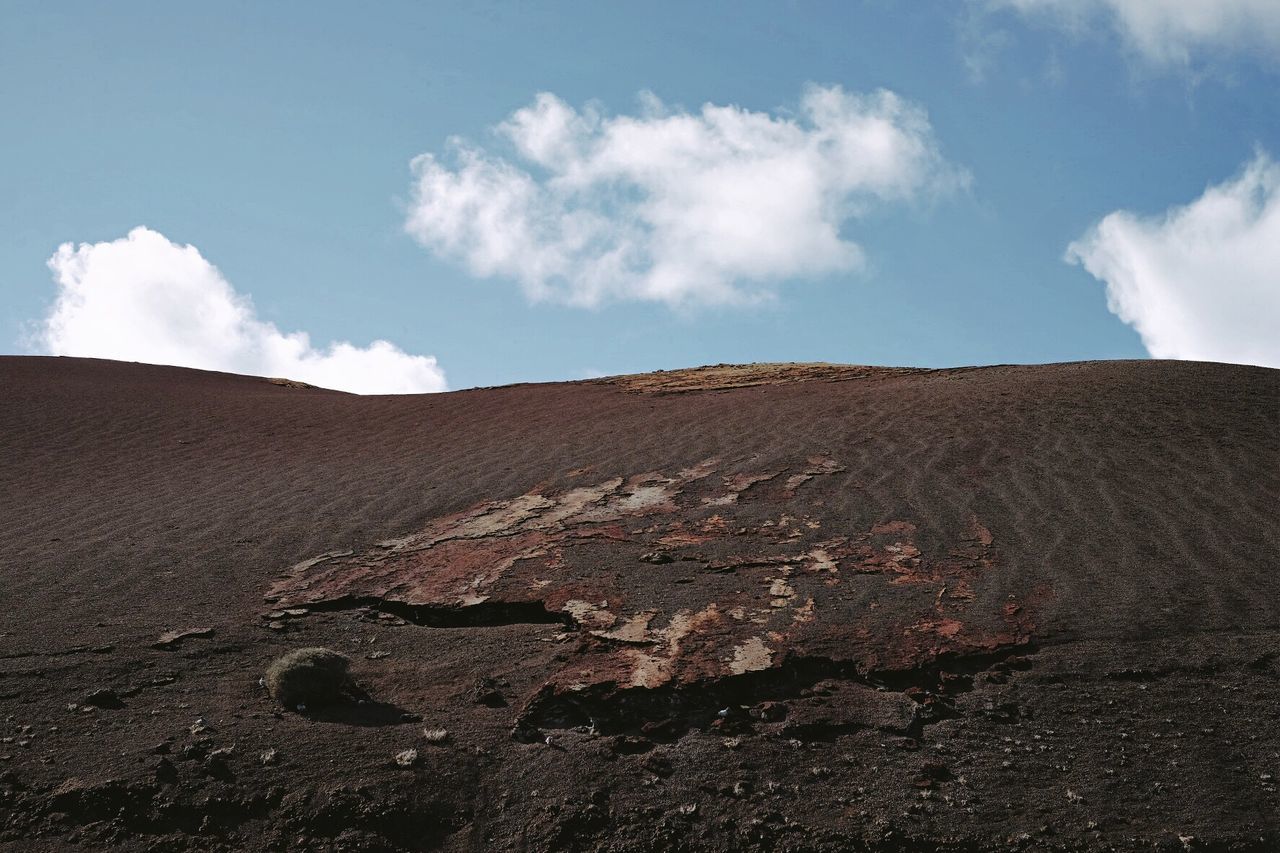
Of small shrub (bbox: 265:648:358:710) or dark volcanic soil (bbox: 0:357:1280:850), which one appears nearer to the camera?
dark volcanic soil (bbox: 0:357:1280:850)

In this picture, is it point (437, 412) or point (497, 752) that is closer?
point (497, 752)

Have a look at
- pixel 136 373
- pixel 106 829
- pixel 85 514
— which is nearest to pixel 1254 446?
pixel 106 829

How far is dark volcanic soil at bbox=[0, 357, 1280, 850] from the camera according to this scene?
3.20m

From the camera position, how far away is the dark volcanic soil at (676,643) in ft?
10.5

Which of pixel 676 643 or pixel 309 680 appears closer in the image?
pixel 309 680

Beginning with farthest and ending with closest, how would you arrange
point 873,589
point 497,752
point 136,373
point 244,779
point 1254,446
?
point 136,373, point 1254,446, point 873,589, point 497,752, point 244,779

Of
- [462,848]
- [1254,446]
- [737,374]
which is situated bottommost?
[462,848]

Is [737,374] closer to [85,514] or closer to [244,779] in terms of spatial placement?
[85,514]

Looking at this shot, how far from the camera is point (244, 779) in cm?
329

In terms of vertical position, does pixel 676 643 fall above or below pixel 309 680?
above

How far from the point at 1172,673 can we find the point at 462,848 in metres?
3.13

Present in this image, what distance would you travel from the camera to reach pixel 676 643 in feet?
14.3

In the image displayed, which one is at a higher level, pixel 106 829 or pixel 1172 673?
pixel 1172 673

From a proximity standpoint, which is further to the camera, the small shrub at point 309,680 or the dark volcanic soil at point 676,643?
the small shrub at point 309,680
